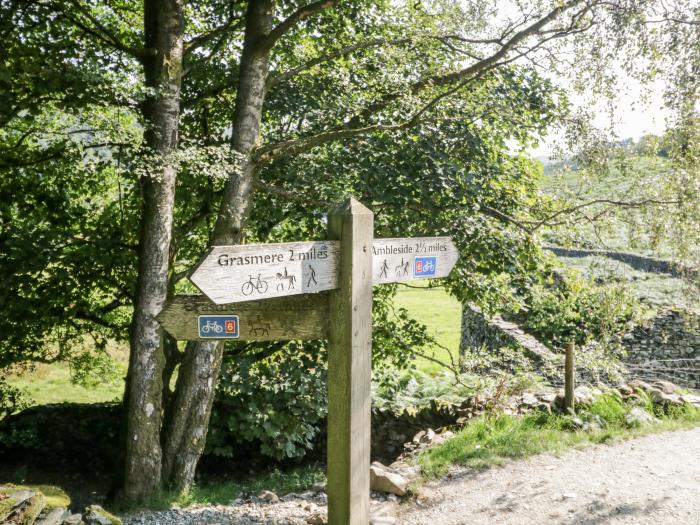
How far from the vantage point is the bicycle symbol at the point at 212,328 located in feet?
9.98

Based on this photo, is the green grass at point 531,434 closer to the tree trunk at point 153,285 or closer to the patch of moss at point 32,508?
the tree trunk at point 153,285

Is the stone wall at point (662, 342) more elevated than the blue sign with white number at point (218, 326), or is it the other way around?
the blue sign with white number at point (218, 326)

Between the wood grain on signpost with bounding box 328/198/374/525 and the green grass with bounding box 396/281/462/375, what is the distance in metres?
9.20

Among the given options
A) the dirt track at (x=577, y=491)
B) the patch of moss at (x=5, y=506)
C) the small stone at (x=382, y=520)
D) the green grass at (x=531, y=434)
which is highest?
the patch of moss at (x=5, y=506)

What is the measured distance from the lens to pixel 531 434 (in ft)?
20.3

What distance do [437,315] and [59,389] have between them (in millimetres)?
13188

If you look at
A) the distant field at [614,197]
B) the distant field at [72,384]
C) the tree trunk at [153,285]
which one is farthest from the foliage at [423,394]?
the tree trunk at [153,285]

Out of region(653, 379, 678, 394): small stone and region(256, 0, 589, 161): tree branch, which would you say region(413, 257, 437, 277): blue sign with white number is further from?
region(653, 379, 678, 394): small stone

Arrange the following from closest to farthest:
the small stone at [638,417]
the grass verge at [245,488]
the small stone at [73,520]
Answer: the small stone at [73,520] < the grass verge at [245,488] < the small stone at [638,417]

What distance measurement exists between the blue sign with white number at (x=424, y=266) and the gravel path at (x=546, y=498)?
83.0 inches

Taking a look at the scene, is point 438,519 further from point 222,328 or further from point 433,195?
point 433,195

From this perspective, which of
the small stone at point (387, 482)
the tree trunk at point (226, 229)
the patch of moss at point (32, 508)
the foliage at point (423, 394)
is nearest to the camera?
the patch of moss at point (32, 508)

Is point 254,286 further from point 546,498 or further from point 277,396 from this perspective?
point 277,396

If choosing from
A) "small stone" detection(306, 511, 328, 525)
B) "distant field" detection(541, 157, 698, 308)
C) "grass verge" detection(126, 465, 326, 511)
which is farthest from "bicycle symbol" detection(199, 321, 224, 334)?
"distant field" detection(541, 157, 698, 308)
